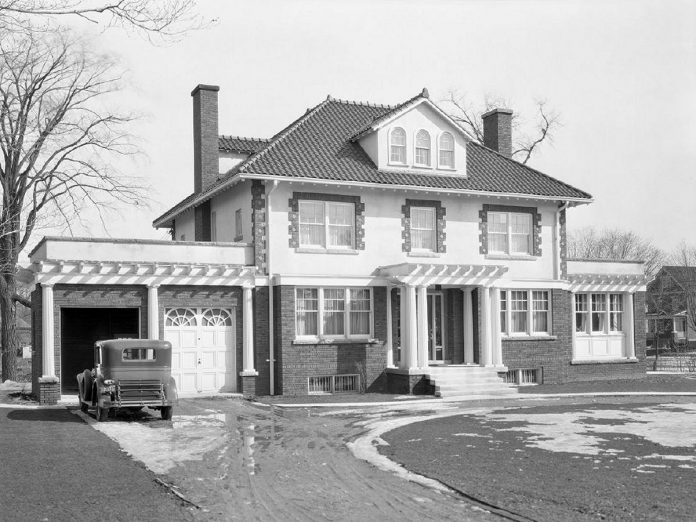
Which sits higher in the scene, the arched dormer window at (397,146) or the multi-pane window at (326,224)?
the arched dormer window at (397,146)

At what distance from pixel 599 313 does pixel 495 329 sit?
256 inches

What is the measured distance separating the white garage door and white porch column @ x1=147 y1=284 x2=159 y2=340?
26.2 inches

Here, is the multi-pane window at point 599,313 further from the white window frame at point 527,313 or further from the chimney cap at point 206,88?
the chimney cap at point 206,88

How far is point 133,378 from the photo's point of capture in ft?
65.5

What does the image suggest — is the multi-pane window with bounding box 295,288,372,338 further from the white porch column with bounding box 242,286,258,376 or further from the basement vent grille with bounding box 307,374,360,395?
the white porch column with bounding box 242,286,258,376

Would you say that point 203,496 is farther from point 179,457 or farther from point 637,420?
point 637,420

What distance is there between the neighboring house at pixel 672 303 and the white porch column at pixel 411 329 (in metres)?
43.5

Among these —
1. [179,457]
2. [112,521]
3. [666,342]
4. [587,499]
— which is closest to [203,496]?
[112,521]

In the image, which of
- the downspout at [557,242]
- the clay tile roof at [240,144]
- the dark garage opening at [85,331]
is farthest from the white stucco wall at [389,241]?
the dark garage opening at [85,331]

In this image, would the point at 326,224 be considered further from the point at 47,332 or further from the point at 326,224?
the point at 47,332

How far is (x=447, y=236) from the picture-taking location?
29.8m

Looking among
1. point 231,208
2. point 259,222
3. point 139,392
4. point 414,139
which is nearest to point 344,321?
point 259,222

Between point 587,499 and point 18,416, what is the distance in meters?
14.4

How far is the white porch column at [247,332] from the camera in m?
26.6
